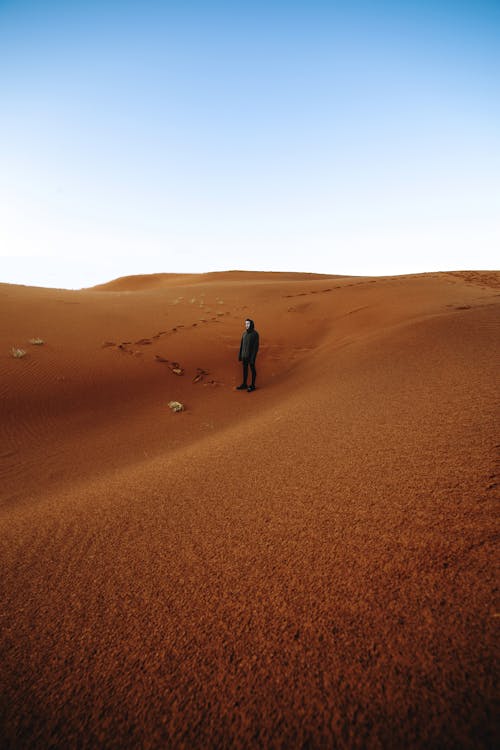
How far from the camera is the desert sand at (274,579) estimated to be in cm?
113

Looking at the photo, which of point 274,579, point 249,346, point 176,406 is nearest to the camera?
point 274,579

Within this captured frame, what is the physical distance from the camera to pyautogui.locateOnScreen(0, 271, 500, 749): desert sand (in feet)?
3.70

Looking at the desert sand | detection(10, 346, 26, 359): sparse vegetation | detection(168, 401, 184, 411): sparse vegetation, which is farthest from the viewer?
detection(10, 346, 26, 359): sparse vegetation

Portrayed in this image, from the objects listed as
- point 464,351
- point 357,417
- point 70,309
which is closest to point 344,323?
point 464,351

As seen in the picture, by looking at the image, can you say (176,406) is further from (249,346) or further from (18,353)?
(18,353)

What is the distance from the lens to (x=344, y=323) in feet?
38.0

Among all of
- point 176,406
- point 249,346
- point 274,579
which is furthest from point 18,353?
point 274,579

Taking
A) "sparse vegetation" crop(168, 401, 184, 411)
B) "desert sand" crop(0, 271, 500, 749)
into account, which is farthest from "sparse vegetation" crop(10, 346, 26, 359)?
"sparse vegetation" crop(168, 401, 184, 411)

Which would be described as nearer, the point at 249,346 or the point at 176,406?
the point at 176,406

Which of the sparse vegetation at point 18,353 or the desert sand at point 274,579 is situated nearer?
the desert sand at point 274,579

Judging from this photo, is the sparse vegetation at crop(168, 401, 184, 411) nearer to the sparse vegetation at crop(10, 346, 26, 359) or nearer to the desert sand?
the desert sand

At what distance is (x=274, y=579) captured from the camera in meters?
1.73

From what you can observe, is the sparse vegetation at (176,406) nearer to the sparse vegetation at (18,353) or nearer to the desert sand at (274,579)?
the desert sand at (274,579)

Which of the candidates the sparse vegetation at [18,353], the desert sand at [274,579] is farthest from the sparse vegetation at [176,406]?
the sparse vegetation at [18,353]
